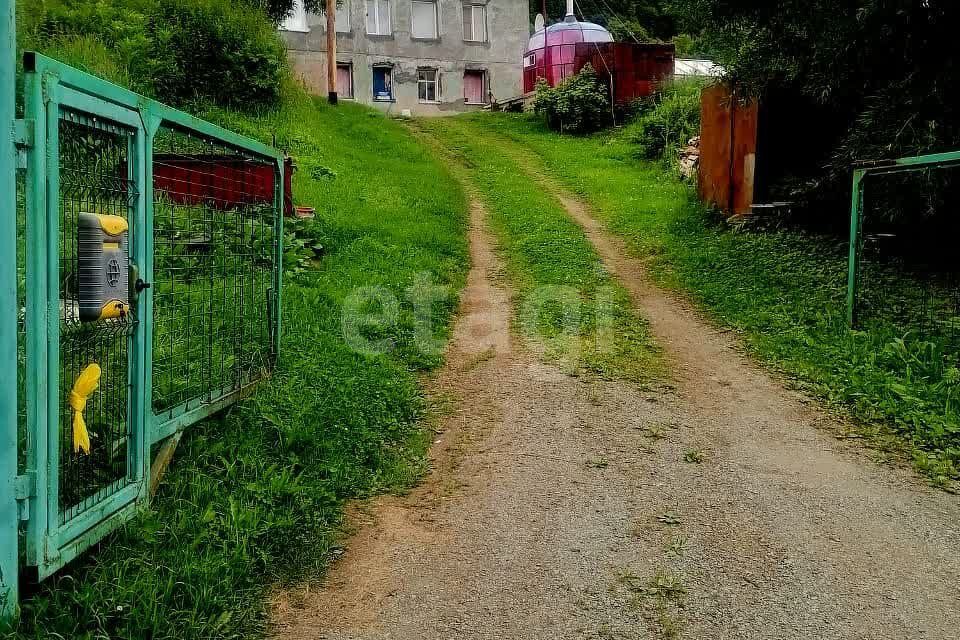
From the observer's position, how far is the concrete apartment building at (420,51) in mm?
30594

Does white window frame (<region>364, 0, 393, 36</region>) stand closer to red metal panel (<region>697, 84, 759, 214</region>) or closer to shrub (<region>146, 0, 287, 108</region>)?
shrub (<region>146, 0, 287, 108</region>)

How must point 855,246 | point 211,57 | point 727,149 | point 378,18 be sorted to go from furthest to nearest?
1. point 378,18
2. point 211,57
3. point 727,149
4. point 855,246

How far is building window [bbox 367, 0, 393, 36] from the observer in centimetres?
3158

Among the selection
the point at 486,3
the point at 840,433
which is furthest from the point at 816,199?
the point at 486,3

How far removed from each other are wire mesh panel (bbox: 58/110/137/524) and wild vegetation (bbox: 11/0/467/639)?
26cm

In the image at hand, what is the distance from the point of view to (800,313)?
304 inches

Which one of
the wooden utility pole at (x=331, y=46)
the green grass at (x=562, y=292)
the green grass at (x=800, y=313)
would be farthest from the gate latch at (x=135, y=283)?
the wooden utility pole at (x=331, y=46)

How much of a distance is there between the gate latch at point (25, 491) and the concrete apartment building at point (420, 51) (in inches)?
1128

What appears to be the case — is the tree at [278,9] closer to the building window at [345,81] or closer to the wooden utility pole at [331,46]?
the wooden utility pole at [331,46]

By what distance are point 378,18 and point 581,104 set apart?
12.7 meters

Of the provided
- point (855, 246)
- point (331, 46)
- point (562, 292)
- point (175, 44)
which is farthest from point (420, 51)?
point (855, 246)

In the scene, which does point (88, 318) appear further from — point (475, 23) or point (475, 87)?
point (475, 23)

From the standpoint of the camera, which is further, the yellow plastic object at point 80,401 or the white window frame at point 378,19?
the white window frame at point 378,19

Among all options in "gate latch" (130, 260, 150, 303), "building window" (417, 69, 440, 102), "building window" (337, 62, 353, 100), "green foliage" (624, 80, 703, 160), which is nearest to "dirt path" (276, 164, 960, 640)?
"gate latch" (130, 260, 150, 303)
